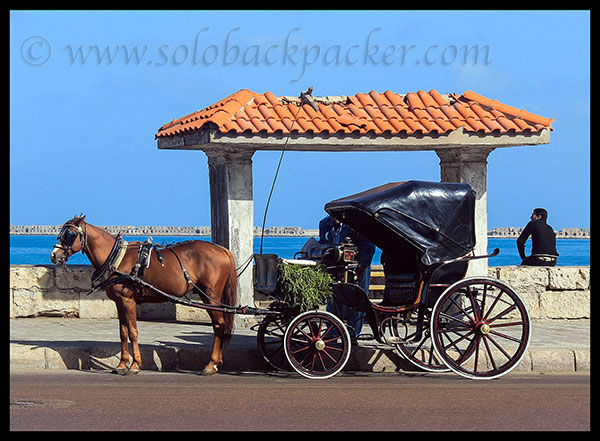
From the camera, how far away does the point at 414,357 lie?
11.2m

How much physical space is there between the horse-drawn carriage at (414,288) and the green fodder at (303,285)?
0.12 m

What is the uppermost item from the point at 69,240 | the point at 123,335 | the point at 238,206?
the point at 238,206

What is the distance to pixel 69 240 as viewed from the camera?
439 inches

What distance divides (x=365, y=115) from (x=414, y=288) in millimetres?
4340

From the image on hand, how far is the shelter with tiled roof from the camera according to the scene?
14.0 m

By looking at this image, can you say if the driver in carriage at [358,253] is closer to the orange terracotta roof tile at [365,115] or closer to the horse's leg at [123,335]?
the orange terracotta roof tile at [365,115]

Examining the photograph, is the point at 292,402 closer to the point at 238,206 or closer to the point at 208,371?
the point at 208,371

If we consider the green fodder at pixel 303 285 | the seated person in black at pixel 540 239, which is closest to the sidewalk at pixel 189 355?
the green fodder at pixel 303 285

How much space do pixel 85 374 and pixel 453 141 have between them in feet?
21.3

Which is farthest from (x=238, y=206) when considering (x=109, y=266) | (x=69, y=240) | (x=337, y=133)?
(x=69, y=240)

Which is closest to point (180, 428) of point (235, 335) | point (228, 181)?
Answer: point (235, 335)

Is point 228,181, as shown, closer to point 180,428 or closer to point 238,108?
point 238,108

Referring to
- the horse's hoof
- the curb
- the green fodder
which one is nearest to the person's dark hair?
the curb

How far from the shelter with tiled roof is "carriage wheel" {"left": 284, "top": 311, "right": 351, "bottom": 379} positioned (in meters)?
3.58
